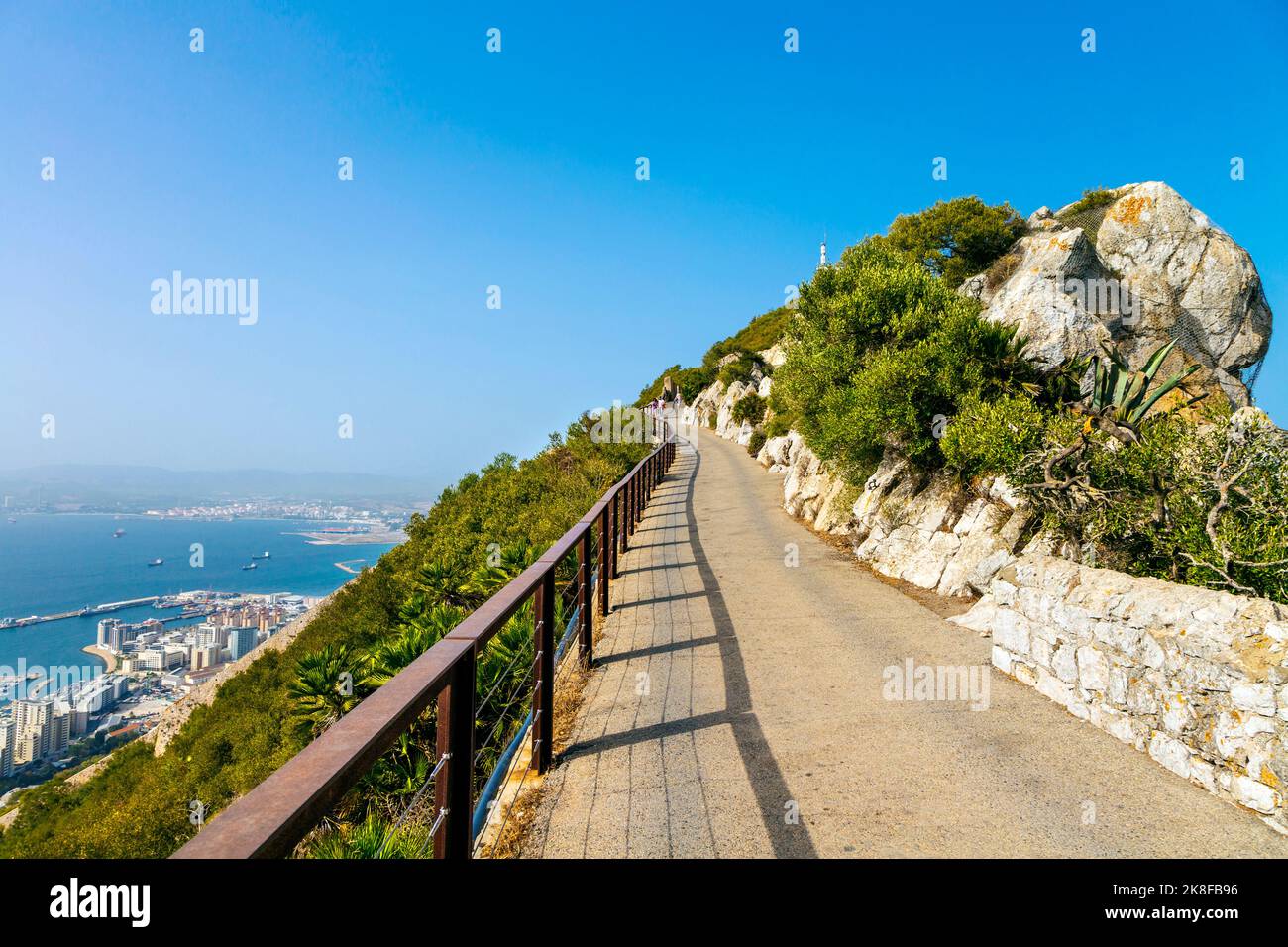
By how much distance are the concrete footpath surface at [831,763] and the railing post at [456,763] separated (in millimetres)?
829

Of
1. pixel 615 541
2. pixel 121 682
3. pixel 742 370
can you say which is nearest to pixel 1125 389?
pixel 615 541

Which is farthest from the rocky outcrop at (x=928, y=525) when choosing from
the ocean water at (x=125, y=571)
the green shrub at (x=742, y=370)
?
the green shrub at (x=742, y=370)

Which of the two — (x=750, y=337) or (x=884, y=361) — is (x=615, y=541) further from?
(x=750, y=337)

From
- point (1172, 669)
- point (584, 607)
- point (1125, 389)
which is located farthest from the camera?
point (1125, 389)

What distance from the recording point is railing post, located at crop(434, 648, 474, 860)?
7.86 feet

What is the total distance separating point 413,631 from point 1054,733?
620 cm

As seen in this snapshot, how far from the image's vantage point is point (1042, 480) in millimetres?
7594

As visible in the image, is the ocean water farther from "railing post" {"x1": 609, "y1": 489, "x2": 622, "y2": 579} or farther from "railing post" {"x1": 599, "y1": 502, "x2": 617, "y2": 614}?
"railing post" {"x1": 599, "y1": 502, "x2": 617, "y2": 614}

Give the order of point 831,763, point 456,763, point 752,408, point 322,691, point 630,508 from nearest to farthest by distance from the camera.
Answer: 1. point 456,763
2. point 831,763
3. point 322,691
4. point 630,508
5. point 752,408

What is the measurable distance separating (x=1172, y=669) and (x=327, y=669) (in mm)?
8015

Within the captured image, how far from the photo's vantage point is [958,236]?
22.7 meters

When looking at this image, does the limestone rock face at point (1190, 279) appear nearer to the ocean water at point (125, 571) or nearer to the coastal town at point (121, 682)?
the ocean water at point (125, 571)

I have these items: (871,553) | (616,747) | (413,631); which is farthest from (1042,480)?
(413,631)
